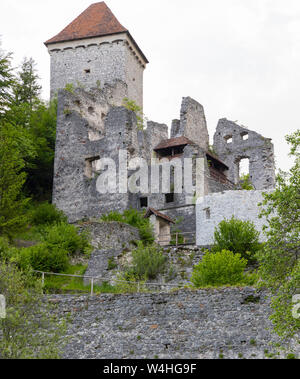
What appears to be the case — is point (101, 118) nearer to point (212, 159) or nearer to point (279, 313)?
point (212, 159)

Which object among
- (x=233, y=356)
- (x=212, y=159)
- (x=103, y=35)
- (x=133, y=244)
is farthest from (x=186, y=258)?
(x=103, y=35)

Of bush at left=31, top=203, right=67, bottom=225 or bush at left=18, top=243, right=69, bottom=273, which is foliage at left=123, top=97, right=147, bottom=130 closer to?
bush at left=31, top=203, right=67, bottom=225

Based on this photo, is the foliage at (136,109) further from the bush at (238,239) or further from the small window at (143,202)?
the bush at (238,239)

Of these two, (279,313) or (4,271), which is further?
(4,271)

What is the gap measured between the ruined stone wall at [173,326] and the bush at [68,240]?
6397 millimetres

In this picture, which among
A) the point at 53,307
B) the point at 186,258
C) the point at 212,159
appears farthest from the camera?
the point at 212,159

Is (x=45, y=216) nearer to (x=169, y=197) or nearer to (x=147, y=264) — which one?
(x=169, y=197)

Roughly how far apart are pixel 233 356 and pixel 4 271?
22.0ft

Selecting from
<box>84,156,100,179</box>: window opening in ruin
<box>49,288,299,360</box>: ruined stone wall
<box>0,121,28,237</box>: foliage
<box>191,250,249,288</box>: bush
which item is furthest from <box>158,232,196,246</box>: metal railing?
<box>49,288,299,360</box>: ruined stone wall

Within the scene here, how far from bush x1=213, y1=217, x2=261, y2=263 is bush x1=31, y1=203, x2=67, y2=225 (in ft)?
33.6
